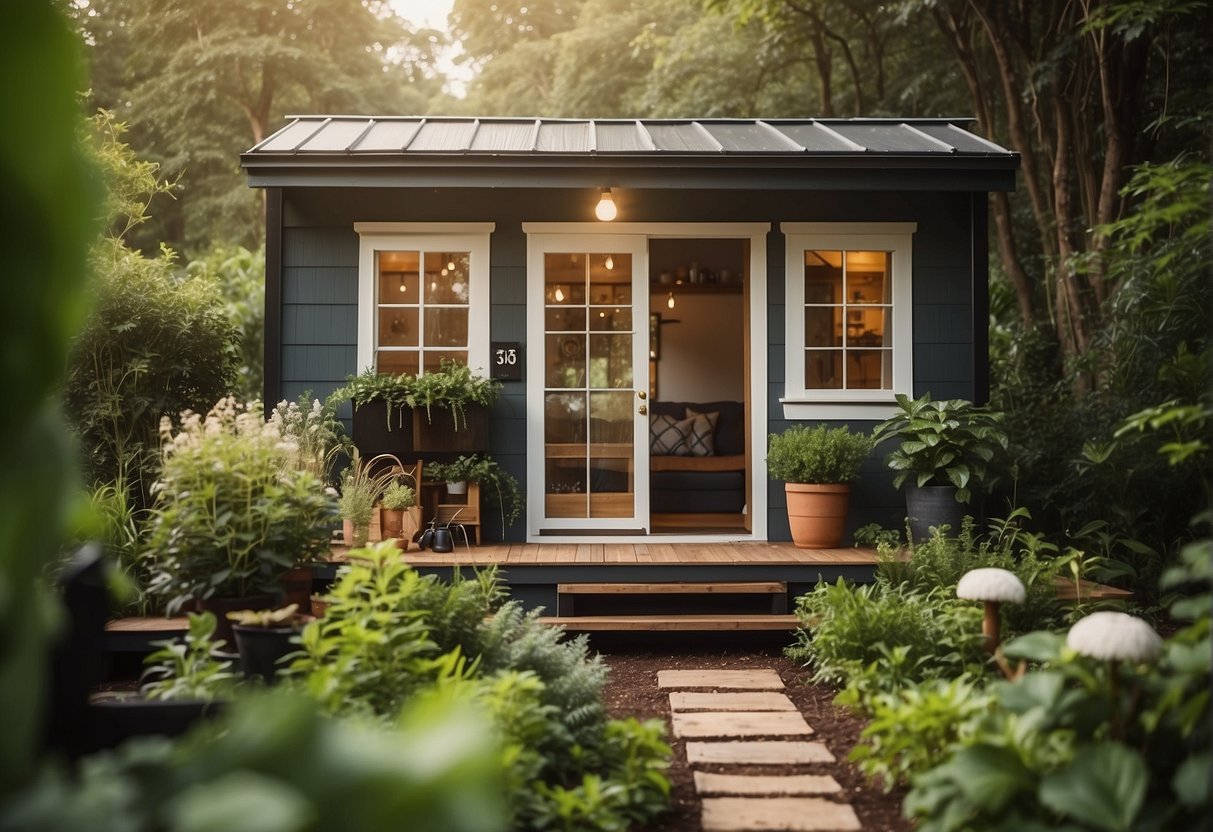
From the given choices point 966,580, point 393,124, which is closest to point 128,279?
point 393,124

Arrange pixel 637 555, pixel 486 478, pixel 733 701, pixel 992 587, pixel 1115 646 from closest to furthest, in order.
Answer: pixel 1115 646, pixel 992 587, pixel 733 701, pixel 637 555, pixel 486 478

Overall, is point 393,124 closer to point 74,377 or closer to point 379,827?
point 74,377

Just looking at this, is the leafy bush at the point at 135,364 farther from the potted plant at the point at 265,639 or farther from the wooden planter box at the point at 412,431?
the potted plant at the point at 265,639

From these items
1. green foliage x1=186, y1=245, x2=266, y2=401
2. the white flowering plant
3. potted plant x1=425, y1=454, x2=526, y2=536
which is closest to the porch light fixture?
potted plant x1=425, y1=454, x2=526, y2=536

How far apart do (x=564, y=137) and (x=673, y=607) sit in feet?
9.86

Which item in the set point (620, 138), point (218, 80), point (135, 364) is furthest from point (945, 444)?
point (218, 80)

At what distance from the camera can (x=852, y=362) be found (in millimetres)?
6273

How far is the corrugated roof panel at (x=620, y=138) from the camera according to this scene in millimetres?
5648

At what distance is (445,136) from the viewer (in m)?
6.21

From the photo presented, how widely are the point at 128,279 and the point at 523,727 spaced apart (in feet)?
15.6

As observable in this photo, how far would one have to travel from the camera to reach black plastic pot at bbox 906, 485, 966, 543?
541cm

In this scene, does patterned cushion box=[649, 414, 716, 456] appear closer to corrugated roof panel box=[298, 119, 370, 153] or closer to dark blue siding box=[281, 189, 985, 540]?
dark blue siding box=[281, 189, 985, 540]

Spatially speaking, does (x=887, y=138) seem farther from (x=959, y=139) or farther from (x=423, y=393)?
(x=423, y=393)

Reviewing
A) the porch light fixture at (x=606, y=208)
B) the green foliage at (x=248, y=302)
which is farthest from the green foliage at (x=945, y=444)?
the green foliage at (x=248, y=302)
